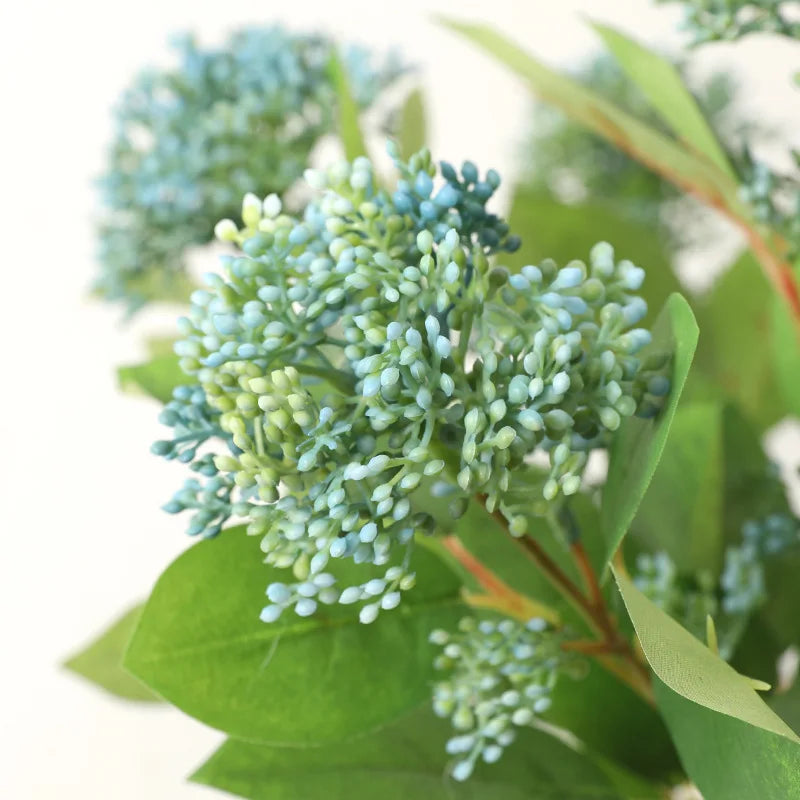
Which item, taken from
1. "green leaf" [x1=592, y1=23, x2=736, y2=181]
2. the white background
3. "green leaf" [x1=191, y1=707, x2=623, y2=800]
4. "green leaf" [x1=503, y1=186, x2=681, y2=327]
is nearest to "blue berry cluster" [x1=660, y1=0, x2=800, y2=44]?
"green leaf" [x1=592, y1=23, x2=736, y2=181]

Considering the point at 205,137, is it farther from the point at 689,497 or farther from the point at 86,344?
the point at 86,344

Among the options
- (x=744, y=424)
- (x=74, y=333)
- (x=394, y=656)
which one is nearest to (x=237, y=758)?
(x=394, y=656)

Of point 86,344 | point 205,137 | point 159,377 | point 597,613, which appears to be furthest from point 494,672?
point 86,344

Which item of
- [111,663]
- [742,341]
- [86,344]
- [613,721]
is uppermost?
[742,341]

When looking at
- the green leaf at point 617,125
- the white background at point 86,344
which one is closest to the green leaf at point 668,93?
the green leaf at point 617,125

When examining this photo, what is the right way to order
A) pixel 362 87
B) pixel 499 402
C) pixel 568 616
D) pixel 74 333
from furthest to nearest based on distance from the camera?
pixel 74 333 → pixel 362 87 → pixel 568 616 → pixel 499 402

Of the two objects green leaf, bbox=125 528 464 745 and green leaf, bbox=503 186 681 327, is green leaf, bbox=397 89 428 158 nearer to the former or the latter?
green leaf, bbox=503 186 681 327

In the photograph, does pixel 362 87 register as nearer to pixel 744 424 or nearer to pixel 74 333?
pixel 744 424

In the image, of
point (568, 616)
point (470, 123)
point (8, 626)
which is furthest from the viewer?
point (470, 123)
